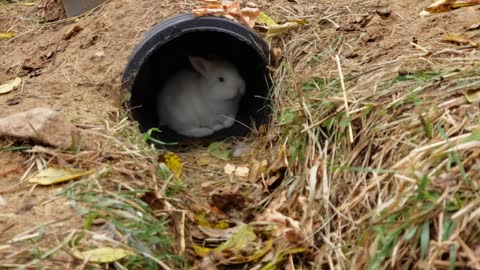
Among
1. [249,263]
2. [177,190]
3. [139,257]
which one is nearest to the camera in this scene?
[139,257]

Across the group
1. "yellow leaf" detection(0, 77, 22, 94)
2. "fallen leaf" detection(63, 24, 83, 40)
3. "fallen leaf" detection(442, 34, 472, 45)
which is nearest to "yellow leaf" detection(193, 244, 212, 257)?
"fallen leaf" detection(442, 34, 472, 45)

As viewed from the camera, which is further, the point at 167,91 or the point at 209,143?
the point at 167,91

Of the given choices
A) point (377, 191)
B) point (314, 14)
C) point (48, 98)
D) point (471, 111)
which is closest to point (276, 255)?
point (377, 191)

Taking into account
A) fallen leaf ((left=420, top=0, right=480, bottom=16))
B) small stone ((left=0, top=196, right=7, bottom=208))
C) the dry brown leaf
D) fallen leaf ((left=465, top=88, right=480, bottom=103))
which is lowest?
the dry brown leaf

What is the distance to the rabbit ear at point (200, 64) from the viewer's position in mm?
5473

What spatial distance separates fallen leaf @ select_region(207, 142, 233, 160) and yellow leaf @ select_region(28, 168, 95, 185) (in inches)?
65.3

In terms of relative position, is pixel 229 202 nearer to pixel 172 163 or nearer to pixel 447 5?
pixel 172 163

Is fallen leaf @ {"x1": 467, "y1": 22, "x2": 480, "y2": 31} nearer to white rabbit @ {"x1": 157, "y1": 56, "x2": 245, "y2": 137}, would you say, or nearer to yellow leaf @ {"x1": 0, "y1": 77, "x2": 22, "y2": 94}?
white rabbit @ {"x1": 157, "y1": 56, "x2": 245, "y2": 137}

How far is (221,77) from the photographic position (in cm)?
562

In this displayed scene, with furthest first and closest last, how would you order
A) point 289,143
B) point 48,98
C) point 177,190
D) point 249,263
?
point 48,98 < point 289,143 < point 177,190 < point 249,263

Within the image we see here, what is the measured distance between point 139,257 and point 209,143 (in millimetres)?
2547

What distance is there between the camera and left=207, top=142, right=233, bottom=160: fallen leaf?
487 centimetres

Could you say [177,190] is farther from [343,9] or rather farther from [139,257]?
[343,9]

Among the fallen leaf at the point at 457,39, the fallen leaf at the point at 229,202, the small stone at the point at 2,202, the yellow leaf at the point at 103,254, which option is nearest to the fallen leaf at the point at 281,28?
the fallen leaf at the point at 457,39
